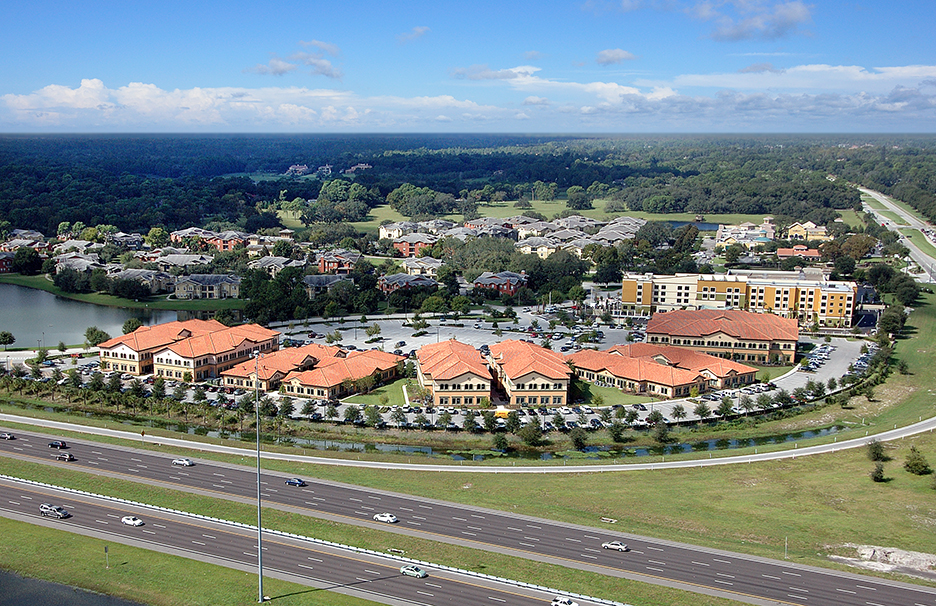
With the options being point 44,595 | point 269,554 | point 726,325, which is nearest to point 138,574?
point 44,595

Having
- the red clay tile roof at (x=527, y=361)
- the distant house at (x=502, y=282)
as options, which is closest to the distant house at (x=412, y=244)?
the distant house at (x=502, y=282)

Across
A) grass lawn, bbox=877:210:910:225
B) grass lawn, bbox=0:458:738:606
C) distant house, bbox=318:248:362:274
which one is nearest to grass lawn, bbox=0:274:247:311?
distant house, bbox=318:248:362:274

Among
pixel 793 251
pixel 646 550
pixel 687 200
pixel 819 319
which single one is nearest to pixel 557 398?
pixel 646 550

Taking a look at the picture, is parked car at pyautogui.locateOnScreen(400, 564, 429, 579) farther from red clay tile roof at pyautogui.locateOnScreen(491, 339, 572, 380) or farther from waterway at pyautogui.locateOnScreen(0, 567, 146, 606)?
red clay tile roof at pyautogui.locateOnScreen(491, 339, 572, 380)

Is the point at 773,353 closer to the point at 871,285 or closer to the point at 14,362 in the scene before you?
the point at 871,285

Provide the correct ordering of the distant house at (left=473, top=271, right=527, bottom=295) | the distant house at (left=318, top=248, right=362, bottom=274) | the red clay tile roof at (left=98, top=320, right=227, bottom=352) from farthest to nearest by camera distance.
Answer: the distant house at (left=318, top=248, right=362, bottom=274)
the distant house at (left=473, top=271, right=527, bottom=295)
the red clay tile roof at (left=98, top=320, right=227, bottom=352)

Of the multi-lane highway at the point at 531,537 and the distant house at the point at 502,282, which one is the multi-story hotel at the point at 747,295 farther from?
the multi-lane highway at the point at 531,537
